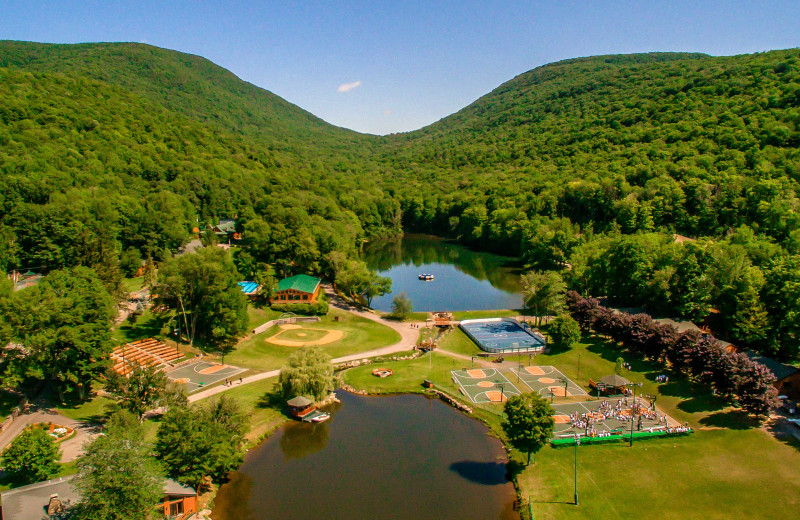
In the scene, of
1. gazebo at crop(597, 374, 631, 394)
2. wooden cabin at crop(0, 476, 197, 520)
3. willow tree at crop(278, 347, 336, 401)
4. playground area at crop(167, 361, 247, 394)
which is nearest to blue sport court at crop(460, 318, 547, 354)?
gazebo at crop(597, 374, 631, 394)

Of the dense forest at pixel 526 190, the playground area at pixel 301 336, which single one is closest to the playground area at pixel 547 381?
the dense forest at pixel 526 190

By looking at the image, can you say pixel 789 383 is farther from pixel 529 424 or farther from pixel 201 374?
pixel 201 374

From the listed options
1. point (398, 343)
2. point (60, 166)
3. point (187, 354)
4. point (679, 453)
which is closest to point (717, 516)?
point (679, 453)

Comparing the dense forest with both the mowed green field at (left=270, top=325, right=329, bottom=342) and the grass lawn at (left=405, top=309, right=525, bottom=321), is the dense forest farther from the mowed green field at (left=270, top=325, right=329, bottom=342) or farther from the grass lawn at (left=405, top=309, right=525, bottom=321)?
the mowed green field at (left=270, top=325, right=329, bottom=342)

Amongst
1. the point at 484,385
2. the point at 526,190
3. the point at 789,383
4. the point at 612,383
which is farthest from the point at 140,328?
the point at 526,190

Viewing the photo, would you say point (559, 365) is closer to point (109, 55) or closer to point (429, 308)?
point (429, 308)

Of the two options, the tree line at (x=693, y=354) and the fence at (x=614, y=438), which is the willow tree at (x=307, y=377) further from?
the tree line at (x=693, y=354)
